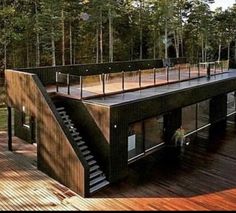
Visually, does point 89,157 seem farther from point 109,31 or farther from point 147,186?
point 109,31

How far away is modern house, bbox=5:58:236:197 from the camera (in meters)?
9.80

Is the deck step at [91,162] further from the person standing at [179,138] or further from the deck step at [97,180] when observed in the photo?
the person standing at [179,138]

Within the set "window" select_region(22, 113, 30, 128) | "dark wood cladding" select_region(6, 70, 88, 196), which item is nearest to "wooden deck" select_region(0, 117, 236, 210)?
"dark wood cladding" select_region(6, 70, 88, 196)

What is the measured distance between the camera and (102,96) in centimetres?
1120

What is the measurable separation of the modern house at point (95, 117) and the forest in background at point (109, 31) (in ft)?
38.7

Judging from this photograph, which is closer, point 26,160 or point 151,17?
point 26,160

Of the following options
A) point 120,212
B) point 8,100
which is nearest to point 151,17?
point 8,100

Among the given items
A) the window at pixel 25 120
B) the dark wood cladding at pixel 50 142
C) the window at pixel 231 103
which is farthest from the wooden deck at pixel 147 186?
the window at pixel 231 103

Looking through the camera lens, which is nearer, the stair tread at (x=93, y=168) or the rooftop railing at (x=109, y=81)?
the stair tread at (x=93, y=168)

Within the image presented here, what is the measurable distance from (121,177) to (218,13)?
32.7 m

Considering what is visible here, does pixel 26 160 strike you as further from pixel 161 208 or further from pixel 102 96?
pixel 161 208

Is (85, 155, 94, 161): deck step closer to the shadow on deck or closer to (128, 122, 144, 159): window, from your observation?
the shadow on deck

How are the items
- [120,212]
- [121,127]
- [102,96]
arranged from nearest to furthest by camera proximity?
[120,212] → [121,127] → [102,96]

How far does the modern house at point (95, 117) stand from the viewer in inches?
386
